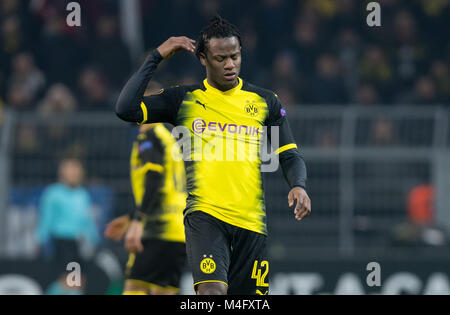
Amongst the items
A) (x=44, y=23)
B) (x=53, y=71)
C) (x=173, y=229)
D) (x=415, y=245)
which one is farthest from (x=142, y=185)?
(x=44, y=23)

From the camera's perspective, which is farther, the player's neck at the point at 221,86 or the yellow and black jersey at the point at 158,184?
the yellow and black jersey at the point at 158,184

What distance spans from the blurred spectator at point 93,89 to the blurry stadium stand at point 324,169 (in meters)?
1.62

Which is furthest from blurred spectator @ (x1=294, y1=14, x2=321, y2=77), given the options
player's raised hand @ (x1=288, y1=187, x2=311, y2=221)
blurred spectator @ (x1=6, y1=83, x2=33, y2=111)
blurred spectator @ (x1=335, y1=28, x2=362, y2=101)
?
player's raised hand @ (x1=288, y1=187, x2=311, y2=221)

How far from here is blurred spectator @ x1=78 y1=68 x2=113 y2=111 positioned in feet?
42.7

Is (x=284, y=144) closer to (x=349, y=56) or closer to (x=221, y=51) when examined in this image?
(x=221, y=51)

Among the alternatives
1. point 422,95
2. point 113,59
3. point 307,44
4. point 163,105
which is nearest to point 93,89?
point 113,59

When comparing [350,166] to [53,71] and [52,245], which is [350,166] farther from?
[53,71]

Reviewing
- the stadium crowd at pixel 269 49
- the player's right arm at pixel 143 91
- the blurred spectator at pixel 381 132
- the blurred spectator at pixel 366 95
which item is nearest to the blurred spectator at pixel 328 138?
the blurred spectator at pixel 381 132

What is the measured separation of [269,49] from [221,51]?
29.2 ft

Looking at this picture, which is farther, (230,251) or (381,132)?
(381,132)

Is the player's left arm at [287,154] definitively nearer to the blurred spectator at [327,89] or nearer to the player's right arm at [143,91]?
the player's right arm at [143,91]

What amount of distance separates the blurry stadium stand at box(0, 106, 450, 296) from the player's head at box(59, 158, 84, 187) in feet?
0.50

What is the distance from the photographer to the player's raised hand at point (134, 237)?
7352mm

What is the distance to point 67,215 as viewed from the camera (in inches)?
443
